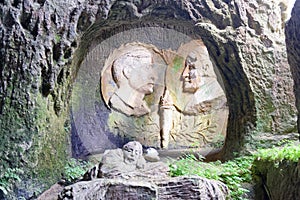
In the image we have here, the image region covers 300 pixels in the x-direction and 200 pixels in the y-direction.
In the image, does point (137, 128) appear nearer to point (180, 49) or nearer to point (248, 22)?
point (180, 49)

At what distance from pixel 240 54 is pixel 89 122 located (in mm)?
4194

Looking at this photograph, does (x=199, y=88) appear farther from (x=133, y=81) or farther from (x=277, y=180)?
(x=277, y=180)

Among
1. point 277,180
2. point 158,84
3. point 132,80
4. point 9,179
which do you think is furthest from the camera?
point 158,84

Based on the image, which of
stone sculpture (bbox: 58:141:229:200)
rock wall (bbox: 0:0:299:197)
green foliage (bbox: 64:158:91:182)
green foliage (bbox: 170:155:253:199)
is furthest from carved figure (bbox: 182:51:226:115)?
stone sculpture (bbox: 58:141:229:200)

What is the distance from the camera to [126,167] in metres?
A: 4.68

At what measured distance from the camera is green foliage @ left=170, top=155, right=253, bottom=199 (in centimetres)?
484

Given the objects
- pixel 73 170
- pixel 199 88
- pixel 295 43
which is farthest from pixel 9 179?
pixel 199 88

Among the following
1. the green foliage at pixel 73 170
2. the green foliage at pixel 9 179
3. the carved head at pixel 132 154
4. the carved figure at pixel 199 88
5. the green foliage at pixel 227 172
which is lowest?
the green foliage at pixel 73 170

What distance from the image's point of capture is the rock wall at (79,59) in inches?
191

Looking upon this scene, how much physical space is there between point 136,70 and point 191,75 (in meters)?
1.59

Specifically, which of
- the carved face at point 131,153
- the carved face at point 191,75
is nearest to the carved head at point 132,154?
the carved face at point 131,153

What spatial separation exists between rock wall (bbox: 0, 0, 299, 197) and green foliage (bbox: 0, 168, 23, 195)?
5cm

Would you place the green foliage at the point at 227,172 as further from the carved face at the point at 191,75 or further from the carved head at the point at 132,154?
the carved face at the point at 191,75

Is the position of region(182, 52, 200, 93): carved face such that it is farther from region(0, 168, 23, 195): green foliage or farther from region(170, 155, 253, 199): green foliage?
region(0, 168, 23, 195): green foliage
